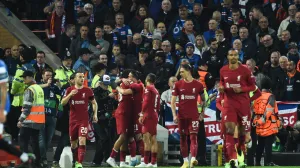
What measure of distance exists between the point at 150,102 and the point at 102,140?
2.12 meters

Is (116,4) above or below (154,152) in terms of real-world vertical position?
above

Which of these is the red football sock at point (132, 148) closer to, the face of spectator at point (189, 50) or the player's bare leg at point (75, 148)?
the player's bare leg at point (75, 148)

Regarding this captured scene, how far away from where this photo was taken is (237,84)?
21.3 metres

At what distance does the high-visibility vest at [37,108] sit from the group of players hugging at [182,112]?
993 mm

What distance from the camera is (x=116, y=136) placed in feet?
86.0

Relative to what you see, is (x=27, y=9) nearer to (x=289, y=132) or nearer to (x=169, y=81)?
(x=169, y=81)

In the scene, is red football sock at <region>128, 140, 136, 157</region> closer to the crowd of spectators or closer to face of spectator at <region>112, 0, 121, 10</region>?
the crowd of spectators

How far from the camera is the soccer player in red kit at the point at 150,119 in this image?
78.6 feet

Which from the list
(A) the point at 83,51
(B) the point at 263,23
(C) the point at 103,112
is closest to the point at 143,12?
(A) the point at 83,51

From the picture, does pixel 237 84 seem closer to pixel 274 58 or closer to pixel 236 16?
pixel 274 58

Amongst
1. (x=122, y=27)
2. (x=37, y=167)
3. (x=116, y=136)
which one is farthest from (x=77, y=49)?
(x=37, y=167)

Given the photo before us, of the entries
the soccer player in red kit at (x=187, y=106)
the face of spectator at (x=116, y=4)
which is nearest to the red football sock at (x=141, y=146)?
the soccer player in red kit at (x=187, y=106)

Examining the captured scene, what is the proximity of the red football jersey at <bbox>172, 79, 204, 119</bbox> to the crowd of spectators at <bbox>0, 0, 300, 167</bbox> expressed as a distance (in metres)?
1.83

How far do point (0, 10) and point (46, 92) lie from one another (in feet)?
22.5
